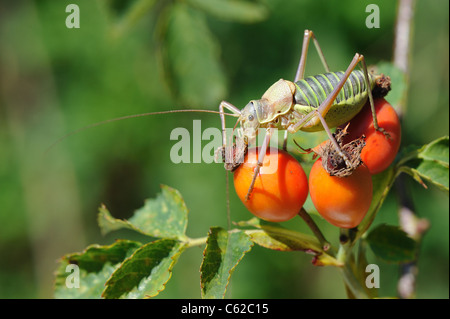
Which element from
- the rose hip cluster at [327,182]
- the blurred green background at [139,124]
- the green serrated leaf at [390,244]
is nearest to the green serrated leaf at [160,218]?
the rose hip cluster at [327,182]

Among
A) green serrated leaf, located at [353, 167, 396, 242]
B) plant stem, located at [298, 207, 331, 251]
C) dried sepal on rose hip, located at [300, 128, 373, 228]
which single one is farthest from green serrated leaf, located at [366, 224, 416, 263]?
dried sepal on rose hip, located at [300, 128, 373, 228]

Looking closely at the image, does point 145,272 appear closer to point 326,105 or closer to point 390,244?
point 326,105

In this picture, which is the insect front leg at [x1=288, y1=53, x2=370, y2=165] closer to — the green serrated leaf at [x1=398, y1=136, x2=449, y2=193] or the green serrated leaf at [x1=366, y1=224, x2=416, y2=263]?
the green serrated leaf at [x1=398, y1=136, x2=449, y2=193]

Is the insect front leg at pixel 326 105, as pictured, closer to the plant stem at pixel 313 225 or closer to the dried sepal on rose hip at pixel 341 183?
the dried sepal on rose hip at pixel 341 183

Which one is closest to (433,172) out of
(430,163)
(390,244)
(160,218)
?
(430,163)

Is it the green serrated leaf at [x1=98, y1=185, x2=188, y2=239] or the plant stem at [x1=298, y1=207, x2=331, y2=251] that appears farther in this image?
the green serrated leaf at [x1=98, y1=185, x2=188, y2=239]

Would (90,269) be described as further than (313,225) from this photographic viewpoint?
Yes
